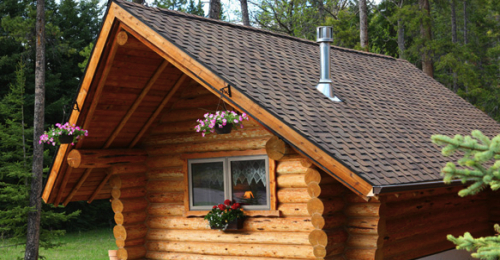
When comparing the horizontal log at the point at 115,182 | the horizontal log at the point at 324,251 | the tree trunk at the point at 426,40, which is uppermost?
the tree trunk at the point at 426,40

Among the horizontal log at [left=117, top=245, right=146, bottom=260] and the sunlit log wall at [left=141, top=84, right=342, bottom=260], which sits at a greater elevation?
the sunlit log wall at [left=141, top=84, right=342, bottom=260]

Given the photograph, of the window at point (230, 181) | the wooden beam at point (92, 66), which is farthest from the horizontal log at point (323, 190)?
the wooden beam at point (92, 66)

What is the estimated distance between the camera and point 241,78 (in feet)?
25.0

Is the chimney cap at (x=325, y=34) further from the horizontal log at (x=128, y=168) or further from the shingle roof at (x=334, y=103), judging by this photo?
the horizontal log at (x=128, y=168)

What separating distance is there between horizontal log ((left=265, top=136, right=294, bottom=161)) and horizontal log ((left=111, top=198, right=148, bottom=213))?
12.4 feet

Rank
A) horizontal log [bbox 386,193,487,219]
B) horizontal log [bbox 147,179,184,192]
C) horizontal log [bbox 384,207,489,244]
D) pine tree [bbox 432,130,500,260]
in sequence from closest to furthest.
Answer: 1. pine tree [bbox 432,130,500,260]
2. horizontal log [bbox 386,193,487,219]
3. horizontal log [bbox 384,207,489,244]
4. horizontal log [bbox 147,179,184,192]

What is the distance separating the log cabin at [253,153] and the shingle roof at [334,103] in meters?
0.04

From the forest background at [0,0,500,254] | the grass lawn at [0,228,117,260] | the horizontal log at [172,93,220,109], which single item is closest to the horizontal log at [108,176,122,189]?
the horizontal log at [172,93,220,109]

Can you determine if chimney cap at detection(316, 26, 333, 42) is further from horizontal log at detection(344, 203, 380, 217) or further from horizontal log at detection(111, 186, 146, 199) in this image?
horizontal log at detection(111, 186, 146, 199)

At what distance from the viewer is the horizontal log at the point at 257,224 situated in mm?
7945

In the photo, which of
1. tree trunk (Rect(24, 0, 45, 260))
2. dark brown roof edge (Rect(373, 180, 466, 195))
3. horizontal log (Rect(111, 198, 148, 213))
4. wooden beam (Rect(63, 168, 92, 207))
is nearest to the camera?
dark brown roof edge (Rect(373, 180, 466, 195))

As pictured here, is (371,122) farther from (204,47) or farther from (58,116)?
(58,116)

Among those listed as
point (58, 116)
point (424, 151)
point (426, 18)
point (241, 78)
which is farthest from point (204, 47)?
point (58, 116)

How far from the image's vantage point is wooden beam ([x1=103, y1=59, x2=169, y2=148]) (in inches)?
342
